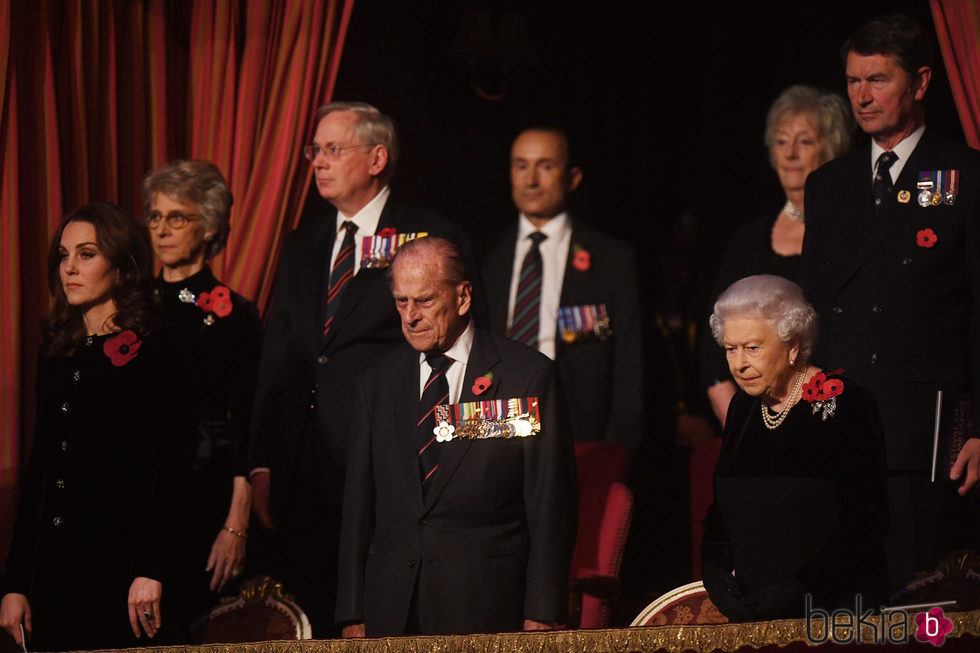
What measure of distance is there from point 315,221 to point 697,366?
1680 millimetres

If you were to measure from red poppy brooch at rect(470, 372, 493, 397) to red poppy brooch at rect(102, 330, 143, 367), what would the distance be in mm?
1046

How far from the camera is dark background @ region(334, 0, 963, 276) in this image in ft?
16.9

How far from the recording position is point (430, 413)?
12.9 feet

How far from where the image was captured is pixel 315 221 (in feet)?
15.3

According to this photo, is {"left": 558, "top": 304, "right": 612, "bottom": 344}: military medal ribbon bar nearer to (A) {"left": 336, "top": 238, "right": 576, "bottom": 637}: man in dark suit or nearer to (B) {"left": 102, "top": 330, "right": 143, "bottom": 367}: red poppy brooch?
(A) {"left": 336, "top": 238, "right": 576, "bottom": 637}: man in dark suit

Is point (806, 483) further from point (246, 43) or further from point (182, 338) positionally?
point (246, 43)

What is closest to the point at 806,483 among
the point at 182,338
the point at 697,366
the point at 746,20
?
the point at 697,366

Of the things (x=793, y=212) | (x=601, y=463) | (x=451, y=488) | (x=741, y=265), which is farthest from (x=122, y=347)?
(x=793, y=212)

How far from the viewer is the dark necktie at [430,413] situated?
3914mm

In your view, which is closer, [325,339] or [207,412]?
[207,412]

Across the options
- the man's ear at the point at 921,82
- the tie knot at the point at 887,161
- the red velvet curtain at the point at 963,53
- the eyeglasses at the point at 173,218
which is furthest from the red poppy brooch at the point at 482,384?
the red velvet curtain at the point at 963,53

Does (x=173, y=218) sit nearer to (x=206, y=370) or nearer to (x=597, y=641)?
(x=206, y=370)

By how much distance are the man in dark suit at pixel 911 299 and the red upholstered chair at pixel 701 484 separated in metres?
0.51

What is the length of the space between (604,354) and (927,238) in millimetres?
1218
